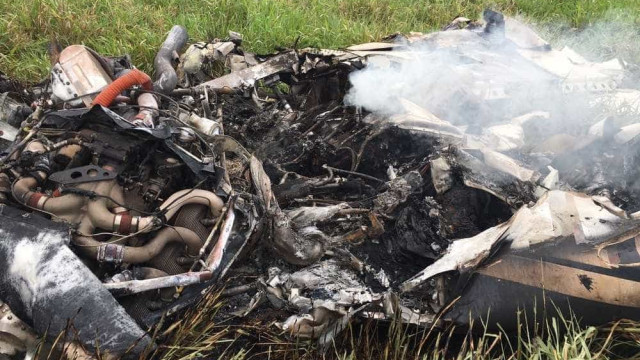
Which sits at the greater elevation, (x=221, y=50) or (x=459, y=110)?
(x=221, y=50)

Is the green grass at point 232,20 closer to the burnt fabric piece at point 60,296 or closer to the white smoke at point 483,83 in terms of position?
the white smoke at point 483,83

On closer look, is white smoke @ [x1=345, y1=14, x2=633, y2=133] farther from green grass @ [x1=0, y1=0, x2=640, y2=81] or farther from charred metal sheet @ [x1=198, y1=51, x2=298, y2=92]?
green grass @ [x1=0, y1=0, x2=640, y2=81]

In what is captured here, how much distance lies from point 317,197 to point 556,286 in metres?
1.51

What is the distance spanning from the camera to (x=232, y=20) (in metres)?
5.61

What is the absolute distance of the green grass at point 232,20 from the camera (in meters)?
4.95

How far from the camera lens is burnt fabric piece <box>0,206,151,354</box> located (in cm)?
216

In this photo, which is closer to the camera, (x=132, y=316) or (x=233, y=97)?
(x=132, y=316)

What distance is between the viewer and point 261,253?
9.72 ft

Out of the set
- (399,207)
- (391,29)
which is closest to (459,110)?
(399,207)

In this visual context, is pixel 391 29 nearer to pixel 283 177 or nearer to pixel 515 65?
pixel 515 65

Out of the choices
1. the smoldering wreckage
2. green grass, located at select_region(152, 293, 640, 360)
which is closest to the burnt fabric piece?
the smoldering wreckage

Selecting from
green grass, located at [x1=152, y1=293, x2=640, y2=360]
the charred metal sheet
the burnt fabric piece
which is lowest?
green grass, located at [x1=152, y1=293, x2=640, y2=360]

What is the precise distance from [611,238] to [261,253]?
186cm

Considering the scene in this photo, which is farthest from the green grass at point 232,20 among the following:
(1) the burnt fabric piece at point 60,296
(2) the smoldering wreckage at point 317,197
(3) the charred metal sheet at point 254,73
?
(1) the burnt fabric piece at point 60,296
